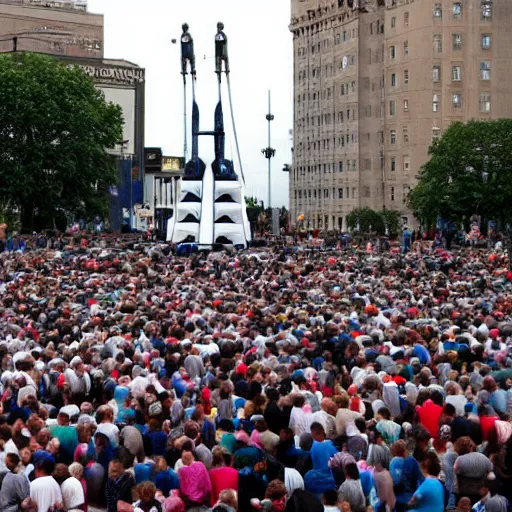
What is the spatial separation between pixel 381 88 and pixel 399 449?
119328mm

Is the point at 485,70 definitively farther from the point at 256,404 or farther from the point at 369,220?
the point at 256,404

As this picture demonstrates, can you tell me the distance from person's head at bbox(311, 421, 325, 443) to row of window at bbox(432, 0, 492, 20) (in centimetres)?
11078

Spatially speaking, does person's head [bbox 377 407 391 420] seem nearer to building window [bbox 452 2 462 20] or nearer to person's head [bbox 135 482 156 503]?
person's head [bbox 135 482 156 503]

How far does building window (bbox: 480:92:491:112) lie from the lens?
125250mm

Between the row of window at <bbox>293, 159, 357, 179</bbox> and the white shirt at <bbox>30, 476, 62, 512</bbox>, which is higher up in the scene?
the row of window at <bbox>293, 159, 357, 179</bbox>

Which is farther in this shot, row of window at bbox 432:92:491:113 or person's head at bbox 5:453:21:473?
row of window at bbox 432:92:491:113

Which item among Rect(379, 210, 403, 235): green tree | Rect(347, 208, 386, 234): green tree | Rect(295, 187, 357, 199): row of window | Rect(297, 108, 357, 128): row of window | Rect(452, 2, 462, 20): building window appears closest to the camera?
Rect(379, 210, 403, 235): green tree

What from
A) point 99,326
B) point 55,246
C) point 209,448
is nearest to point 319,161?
point 55,246

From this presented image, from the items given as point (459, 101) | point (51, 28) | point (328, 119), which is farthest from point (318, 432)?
point (51, 28)

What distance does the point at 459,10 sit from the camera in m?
123

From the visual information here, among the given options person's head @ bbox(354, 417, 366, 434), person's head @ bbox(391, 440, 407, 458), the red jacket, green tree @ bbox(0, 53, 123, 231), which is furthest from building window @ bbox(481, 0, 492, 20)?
person's head @ bbox(391, 440, 407, 458)

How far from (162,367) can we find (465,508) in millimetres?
8546

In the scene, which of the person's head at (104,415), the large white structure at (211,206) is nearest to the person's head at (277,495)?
the person's head at (104,415)

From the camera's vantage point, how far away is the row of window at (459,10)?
404ft
